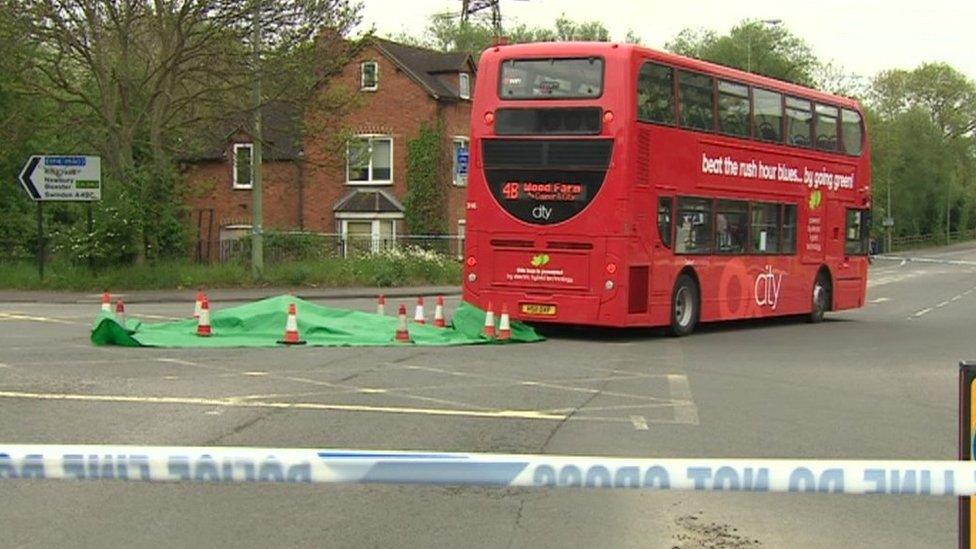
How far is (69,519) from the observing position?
568 centimetres

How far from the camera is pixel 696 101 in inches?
666

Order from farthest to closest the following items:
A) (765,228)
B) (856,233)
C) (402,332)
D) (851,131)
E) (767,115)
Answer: (856,233), (851,131), (765,228), (767,115), (402,332)

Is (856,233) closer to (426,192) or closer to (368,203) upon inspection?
(426,192)

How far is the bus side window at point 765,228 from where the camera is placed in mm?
18609

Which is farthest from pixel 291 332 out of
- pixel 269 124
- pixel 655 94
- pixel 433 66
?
pixel 433 66

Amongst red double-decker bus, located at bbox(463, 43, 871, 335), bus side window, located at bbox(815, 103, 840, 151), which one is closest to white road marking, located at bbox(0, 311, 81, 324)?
red double-decker bus, located at bbox(463, 43, 871, 335)

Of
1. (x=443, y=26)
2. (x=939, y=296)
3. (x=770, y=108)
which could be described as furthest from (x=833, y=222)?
(x=443, y=26)

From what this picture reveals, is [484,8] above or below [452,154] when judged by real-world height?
above

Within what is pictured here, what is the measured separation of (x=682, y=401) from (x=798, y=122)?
11.1m

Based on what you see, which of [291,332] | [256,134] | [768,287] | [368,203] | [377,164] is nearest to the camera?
[291,332]

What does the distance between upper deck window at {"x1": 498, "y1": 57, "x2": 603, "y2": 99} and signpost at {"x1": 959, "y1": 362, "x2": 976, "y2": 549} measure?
12319mm

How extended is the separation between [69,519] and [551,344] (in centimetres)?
1031

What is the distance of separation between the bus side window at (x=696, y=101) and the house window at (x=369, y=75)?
1051 inches

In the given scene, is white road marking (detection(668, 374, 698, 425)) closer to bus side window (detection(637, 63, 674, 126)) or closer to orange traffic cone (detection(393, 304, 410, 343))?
orange traffic cone (detection(393, 304, 410, 343))
